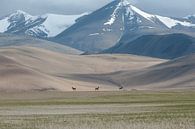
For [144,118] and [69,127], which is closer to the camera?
[69,127]

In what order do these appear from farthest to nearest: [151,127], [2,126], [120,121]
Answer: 1. [120,121]
2. [2,126]
3. [151,127]

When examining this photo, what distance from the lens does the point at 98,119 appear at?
2024 inches

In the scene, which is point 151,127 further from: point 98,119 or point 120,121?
point 98,119

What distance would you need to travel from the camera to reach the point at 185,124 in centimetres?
4369

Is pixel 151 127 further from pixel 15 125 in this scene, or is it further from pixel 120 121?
pixel 15 125

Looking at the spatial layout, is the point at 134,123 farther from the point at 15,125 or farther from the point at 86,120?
the point at 15,125

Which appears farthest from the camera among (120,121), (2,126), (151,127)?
(120,121)

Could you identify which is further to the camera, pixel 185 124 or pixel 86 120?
pixel 86 120

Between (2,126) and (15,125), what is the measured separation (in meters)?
1.45

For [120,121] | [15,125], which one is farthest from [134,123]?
[15,125]

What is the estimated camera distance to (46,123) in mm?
48125

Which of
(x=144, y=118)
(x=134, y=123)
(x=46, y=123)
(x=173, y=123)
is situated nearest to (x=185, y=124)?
(x=173, y=123)

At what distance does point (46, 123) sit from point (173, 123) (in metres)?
10.3

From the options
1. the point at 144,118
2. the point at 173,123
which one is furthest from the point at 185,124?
the point at 144,118
